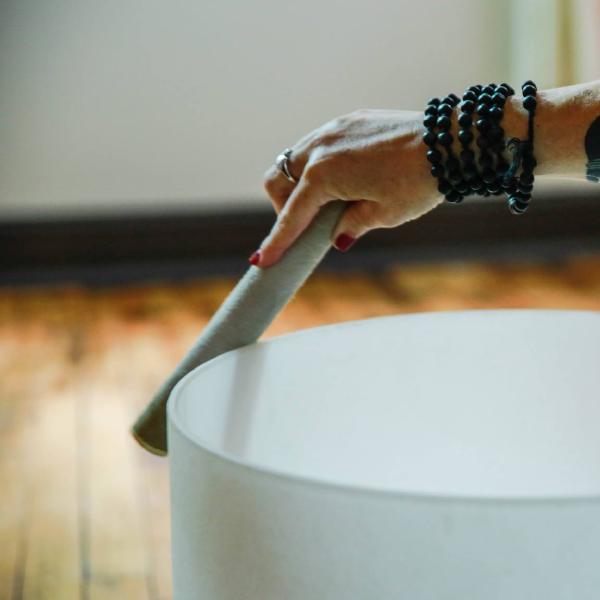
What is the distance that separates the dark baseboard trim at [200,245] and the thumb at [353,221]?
2.32m

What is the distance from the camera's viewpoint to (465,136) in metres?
0.60

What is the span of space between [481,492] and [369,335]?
0.35 ft

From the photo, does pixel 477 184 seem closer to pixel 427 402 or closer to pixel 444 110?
pixel 444 110

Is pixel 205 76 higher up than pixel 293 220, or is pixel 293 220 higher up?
pixel 293 220

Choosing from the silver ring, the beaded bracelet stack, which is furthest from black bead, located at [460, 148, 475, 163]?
the silver ring

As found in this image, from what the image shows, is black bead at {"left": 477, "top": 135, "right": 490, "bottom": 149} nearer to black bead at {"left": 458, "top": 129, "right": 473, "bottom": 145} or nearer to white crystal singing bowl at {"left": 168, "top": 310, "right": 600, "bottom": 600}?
black bead at {"left": 458, "top": 129, "right": 473, "bottom": 145}

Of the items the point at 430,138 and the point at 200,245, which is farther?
the point at 200,245

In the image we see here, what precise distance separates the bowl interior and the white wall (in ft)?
8.08

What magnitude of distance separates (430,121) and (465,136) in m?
0.02

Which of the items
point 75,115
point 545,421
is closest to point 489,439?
point 545,421

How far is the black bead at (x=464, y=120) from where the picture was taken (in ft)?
1.97

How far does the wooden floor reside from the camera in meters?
1.41

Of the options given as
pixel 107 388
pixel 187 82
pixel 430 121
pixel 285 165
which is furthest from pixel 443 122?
pixel 187 82

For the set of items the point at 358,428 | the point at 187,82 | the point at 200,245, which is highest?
the point at 358,428
